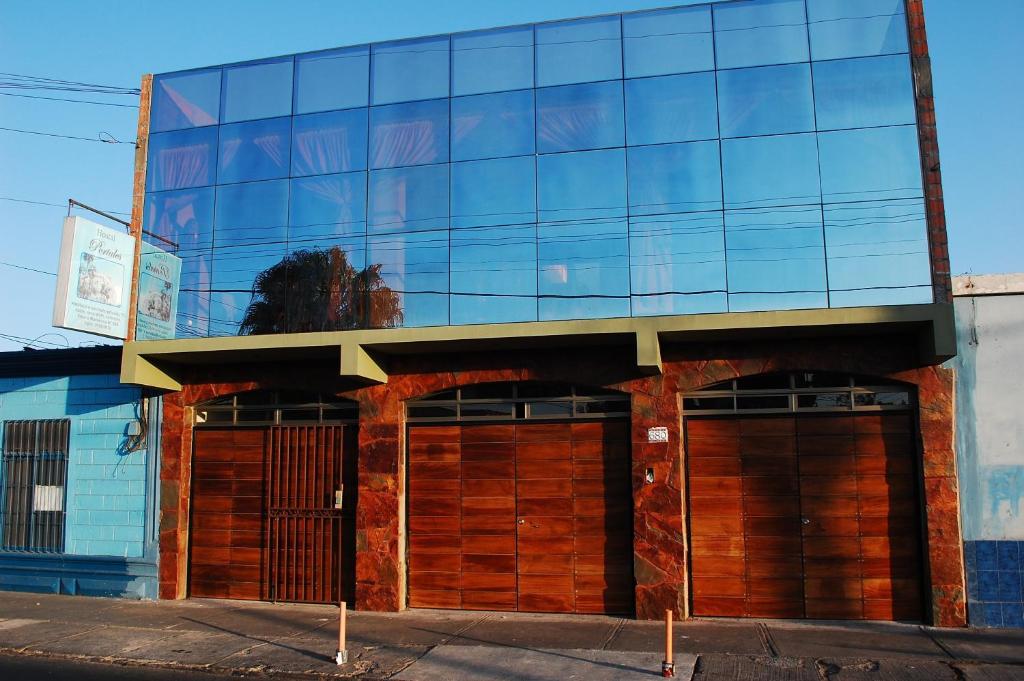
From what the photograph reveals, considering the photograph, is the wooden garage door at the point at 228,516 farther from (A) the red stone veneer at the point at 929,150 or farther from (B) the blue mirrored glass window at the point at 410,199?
(A) the red stone veneer at the point at 929,150

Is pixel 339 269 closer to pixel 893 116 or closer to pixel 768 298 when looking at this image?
pixel 768 298

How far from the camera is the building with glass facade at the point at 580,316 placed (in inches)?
451

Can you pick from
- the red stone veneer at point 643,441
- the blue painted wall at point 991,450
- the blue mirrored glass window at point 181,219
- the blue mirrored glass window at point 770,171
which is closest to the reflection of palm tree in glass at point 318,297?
the red stone veneer at point 643,441

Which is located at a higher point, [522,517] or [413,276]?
[413,276]

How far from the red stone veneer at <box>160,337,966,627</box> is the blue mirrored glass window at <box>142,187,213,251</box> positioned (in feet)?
7.49

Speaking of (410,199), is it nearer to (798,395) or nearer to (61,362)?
(798,395)

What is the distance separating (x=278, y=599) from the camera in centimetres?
1336

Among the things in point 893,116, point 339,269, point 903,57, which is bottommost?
point 339,269

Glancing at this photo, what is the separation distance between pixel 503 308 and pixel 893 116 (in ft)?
19.5

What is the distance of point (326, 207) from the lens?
13.1m

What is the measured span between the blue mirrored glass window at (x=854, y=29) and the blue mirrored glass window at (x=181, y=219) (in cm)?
957

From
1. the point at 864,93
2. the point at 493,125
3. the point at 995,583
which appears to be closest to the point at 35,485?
the point at 493,125

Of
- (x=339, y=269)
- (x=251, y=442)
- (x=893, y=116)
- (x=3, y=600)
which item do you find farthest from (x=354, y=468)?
(x=893, y=116)

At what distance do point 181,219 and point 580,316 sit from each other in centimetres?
692
